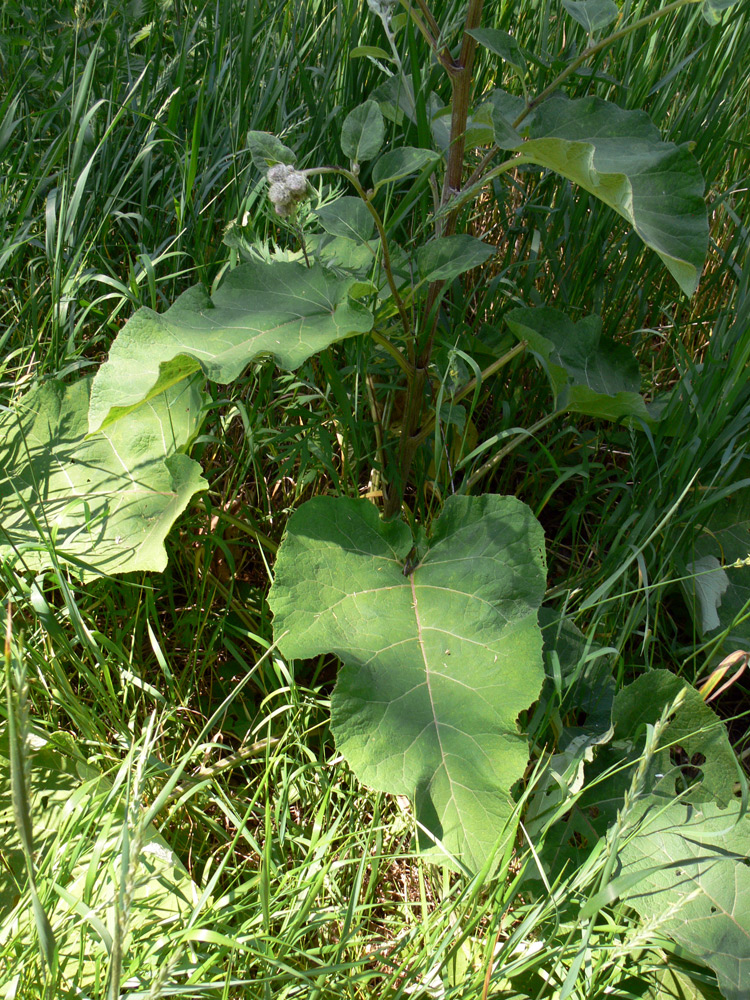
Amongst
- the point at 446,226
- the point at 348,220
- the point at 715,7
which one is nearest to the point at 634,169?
the point at 715,7

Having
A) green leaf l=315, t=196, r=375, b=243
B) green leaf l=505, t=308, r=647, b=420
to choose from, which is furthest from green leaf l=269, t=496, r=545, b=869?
green leaf l=315, t=196, r=375, b=243

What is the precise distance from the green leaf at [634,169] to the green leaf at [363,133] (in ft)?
0.82

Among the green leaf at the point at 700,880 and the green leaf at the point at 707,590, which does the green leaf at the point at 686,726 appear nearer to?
the green leaf at the point at 700,880

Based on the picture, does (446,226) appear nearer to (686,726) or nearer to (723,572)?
(723,572)

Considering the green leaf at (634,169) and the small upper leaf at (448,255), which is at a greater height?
the green leaf at (634,169)

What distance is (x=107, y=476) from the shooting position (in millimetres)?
1711

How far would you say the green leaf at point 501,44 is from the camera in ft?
4.53

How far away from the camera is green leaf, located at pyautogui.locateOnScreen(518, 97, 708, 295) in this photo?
1213 millimetres

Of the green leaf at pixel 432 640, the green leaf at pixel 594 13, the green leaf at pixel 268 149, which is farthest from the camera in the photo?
the green leaf at pixel 594 13

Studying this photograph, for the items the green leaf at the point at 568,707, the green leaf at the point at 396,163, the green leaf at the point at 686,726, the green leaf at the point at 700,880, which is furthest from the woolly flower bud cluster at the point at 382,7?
the green leaf at the point at 700,880

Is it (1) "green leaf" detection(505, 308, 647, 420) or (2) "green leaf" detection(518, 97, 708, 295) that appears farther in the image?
(1) "green leaf" detection(505, 308, 647, 420)

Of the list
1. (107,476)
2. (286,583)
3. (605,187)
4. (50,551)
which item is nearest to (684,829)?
(286,583)

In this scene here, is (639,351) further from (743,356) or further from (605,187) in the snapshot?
(605,187)

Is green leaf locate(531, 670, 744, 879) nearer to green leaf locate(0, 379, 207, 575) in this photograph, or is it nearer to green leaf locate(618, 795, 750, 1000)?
green leaf locate(618, 795, 750, 1000)
